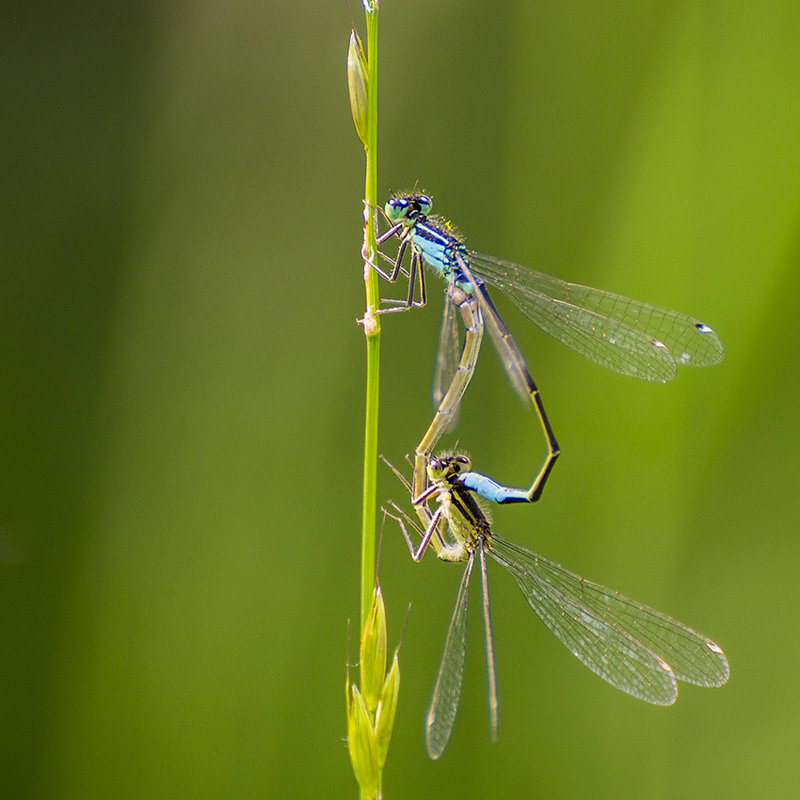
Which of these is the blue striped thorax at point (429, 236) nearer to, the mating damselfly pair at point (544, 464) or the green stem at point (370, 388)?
the mating damselfly pair at point (544, 464)

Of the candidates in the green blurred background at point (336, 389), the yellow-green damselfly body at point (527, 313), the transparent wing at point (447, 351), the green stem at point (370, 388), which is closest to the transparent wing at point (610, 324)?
the yellow-green damselfly body at point (527, 313)

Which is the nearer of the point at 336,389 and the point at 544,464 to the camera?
the point at 544,464

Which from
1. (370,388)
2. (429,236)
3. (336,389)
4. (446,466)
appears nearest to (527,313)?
(429,236)

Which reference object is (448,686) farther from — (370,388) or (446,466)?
(370,388)

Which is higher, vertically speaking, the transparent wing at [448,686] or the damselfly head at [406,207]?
the damselfly head at [406,207]

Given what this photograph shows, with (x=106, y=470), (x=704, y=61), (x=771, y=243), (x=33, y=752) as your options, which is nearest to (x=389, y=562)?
(x=106, y=470)

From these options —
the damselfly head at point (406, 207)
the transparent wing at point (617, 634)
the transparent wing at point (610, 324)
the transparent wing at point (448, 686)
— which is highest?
the damselfly head at point (406, 207)

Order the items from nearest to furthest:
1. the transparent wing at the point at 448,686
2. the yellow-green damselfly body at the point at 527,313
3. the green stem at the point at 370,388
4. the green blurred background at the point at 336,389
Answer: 1. the green stem at the point at 370,388
2. the transparent wing at the point at 448,686
3. the yellow-green damselfly body at the point at 527,313
4. the green blurred background at the point at 336,389
